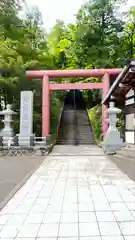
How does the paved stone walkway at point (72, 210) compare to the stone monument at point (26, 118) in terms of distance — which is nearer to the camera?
the paved stone walkway at point (72, 210)

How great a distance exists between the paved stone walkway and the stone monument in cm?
783

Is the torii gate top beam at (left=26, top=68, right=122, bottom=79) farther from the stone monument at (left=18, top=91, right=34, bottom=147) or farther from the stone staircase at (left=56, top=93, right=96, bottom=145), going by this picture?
the stone staircase at (left=56, top=93, right=96, bottom=145)

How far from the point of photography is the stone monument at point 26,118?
14633 mm

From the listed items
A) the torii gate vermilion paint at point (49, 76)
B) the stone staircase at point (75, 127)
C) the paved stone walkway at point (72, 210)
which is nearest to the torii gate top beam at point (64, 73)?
the torii gate vermilion paint at point (49, 76)

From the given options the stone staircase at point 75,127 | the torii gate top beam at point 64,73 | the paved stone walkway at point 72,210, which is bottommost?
the paved stone walkway at point 72,210

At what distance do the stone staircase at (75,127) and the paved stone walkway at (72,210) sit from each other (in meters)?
12.8

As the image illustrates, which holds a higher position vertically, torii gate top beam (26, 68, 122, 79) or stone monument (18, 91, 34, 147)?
torii gate top beam (26, 68, 122, 79)

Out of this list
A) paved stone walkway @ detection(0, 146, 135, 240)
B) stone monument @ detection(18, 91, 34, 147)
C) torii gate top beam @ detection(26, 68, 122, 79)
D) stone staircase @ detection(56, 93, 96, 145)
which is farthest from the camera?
stone staircase @ detection(56, 93, 96, 145)

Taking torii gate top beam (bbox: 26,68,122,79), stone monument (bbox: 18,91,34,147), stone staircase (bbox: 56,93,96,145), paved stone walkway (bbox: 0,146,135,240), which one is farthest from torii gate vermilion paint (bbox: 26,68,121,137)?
paved stone walkway (bbox: 0,146,135,240)

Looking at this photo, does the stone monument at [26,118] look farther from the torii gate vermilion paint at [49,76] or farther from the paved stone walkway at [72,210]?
the paved stone walkway at [72,210]

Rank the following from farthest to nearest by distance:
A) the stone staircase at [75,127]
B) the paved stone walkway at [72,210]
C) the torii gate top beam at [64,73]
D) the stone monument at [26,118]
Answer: the stone staircase at [75,127], the torii gate top beam at [64,73], the stone monument at [26,118], the paved stone walkway at [72,210]

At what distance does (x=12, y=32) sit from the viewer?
64.3 feet

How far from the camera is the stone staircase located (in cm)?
1973

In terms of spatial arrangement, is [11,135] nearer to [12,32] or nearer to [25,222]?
[12,32]
